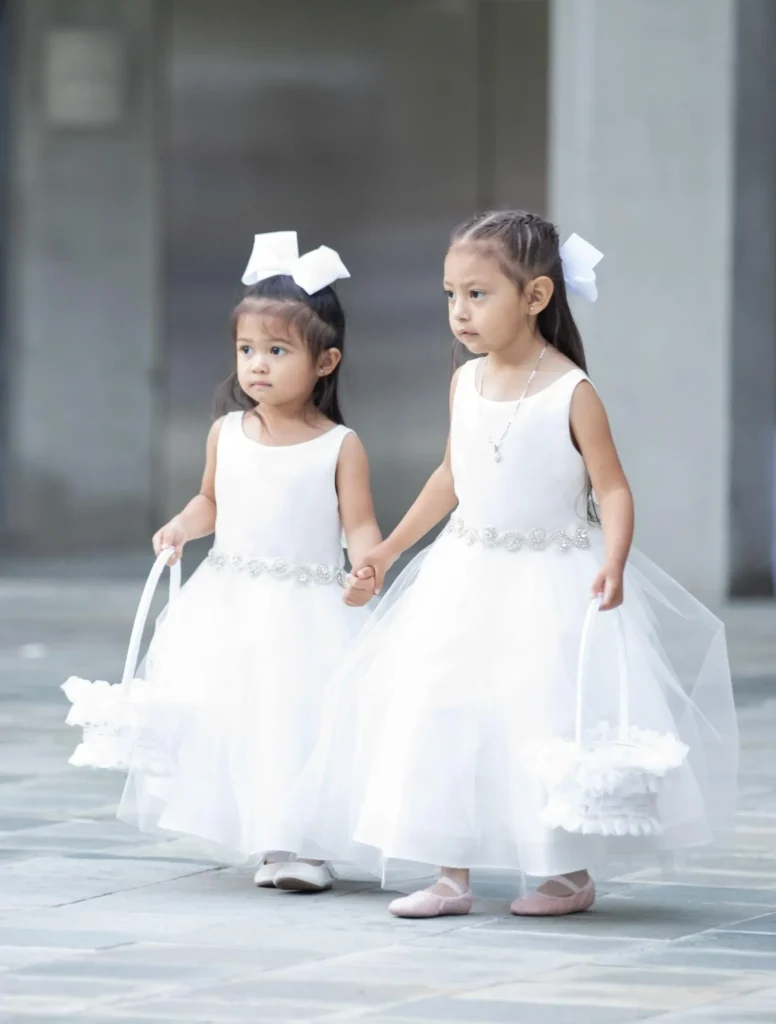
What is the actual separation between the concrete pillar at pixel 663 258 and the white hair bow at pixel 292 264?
292 inches

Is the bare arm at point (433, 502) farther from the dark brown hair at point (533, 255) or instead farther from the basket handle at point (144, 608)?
the basket handle at point (144, 608)

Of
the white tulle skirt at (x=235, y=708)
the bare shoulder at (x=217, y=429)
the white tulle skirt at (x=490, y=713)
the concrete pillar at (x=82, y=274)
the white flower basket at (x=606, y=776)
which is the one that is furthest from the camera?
the concrete pillar at (x=82, y=274)

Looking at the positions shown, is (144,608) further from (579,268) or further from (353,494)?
(579,268)

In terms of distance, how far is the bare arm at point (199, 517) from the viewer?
4648 mm

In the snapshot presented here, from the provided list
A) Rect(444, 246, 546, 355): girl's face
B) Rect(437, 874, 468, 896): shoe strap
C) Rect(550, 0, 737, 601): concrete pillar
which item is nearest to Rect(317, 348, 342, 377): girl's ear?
Rect(444, 246, 546, 355): girl's face

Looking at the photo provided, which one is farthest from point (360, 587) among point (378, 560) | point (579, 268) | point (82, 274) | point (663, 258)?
point (82, 274)

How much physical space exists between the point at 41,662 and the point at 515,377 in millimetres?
4857

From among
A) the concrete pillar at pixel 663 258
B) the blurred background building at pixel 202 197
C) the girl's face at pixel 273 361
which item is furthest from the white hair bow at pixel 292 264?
the blurred background building at pixel 202 197


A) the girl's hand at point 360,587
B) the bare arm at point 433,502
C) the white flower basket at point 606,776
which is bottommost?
the white flower basket at point 606,776

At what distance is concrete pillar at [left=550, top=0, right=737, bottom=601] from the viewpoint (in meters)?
12.0

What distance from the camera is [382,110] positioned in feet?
52.1

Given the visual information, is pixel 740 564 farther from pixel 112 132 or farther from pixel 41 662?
pixel 112 132

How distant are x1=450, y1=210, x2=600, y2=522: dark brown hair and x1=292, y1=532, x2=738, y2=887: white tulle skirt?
0.85 feet

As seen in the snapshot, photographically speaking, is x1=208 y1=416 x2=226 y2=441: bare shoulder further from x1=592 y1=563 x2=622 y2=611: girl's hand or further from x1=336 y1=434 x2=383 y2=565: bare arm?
x1=592 y1=563 x2=622 y2=611: girl's hand
